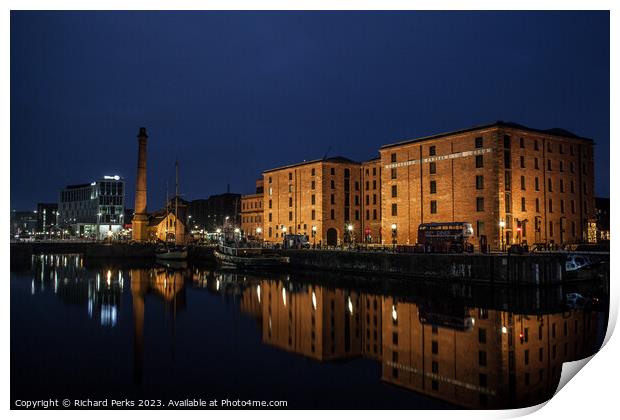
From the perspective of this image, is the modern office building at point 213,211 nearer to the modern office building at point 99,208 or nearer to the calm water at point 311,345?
the modern office building at point 99,208

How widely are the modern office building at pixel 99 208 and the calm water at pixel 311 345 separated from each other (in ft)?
311

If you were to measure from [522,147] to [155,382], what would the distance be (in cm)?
3935

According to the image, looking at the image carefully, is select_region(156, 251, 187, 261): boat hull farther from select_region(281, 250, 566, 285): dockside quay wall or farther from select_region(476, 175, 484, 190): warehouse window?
select_region(476, 175, 484, 190): warehouse window

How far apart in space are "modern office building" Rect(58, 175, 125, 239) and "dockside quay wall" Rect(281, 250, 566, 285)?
92771 mm

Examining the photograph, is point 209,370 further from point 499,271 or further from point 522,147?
point 522,147

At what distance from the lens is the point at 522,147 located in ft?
145

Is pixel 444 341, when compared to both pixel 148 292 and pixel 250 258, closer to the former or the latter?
pixel 148 292

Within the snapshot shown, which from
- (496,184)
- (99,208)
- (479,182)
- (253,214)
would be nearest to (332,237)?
(253,214)

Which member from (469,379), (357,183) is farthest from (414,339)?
(357,183)

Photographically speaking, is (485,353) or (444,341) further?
(444,341)

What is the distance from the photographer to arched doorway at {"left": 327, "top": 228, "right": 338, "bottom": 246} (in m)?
67.1

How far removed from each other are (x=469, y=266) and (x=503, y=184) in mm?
11723

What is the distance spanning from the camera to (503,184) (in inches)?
1688

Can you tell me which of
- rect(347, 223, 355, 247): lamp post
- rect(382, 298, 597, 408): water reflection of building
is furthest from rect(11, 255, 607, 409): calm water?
rect(347, 223, 355, 247): lamp post
